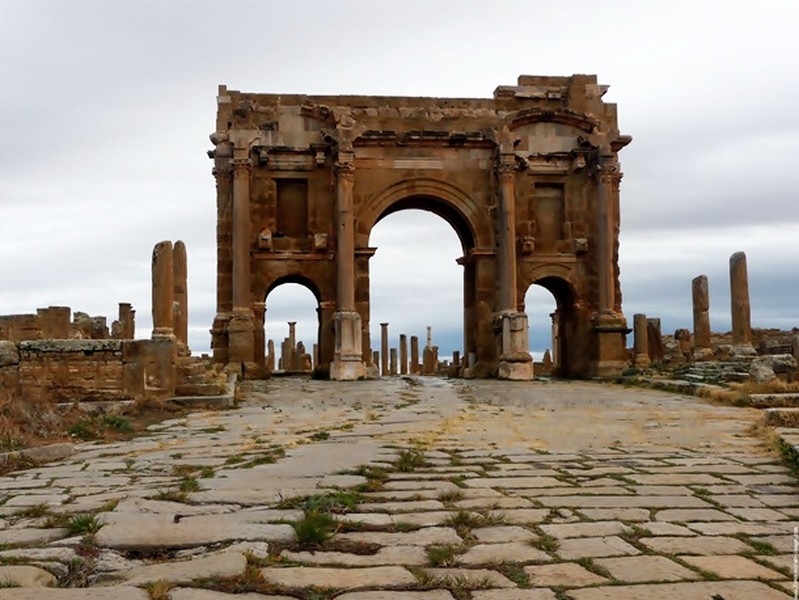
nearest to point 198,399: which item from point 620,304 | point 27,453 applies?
point 27,453

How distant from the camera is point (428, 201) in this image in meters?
25.9

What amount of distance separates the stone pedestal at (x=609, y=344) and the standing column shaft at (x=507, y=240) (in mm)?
2844

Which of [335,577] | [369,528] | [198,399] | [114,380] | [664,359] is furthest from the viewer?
[664,359]

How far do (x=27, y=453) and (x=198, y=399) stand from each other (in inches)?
248

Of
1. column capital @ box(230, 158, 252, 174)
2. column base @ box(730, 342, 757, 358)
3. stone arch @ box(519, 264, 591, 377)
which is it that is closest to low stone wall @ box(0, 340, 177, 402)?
column capital @ box(230, 158, 252, 174)

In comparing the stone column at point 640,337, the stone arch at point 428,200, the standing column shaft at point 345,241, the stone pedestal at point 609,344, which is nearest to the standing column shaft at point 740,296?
the stone pedestal at point 609,344

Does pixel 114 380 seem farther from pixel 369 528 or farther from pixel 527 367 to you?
pixel 527 367

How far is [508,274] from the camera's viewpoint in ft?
79.2

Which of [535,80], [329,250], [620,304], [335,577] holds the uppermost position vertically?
[535,80]

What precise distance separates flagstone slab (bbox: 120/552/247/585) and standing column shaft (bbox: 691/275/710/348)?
22.3m

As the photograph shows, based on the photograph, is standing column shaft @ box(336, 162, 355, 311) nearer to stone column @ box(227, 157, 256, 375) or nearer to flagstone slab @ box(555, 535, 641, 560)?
stone column @ box(227, 157, 256, 375)

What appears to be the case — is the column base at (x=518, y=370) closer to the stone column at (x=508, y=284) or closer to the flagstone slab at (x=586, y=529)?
the stone column at (x=508, y=284)

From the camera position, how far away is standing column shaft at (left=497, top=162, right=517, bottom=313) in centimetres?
2417

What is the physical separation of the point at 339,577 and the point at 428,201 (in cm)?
2265
